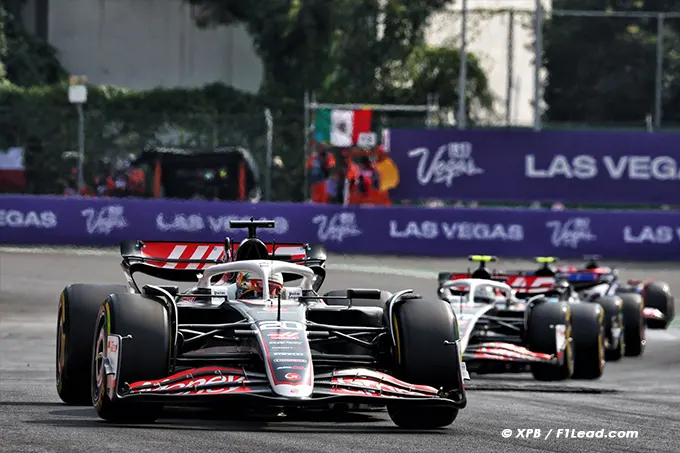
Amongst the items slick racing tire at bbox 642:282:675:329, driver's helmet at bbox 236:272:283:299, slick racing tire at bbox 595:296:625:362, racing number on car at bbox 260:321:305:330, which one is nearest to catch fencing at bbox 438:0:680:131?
slick racing tire at bbox 642:282:675:329

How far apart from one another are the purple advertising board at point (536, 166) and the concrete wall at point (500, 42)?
1277 centimetres

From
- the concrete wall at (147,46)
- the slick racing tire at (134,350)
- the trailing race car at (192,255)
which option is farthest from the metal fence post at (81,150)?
the slick racing tire at (134,350)

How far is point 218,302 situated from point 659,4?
4722cm

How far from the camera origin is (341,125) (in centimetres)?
3434

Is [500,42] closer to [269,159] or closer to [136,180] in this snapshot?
[269,159]

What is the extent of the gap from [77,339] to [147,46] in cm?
3681

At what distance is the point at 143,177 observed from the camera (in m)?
34.0

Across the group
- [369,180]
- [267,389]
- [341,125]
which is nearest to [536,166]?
[369,180]

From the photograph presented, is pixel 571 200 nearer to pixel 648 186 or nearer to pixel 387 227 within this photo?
pixel 648 186

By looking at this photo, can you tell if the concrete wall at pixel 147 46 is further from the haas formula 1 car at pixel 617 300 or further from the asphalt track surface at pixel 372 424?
the asphalt track surface at pixel 372 424

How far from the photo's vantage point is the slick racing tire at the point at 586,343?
1582 centimetres

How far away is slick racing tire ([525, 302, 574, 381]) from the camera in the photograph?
50.2ft

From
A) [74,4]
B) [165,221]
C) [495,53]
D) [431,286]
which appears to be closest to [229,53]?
[74,4]

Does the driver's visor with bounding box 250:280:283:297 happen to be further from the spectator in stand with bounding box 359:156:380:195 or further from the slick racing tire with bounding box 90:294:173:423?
the spectator in stand with bounding box 359:156:380:195
